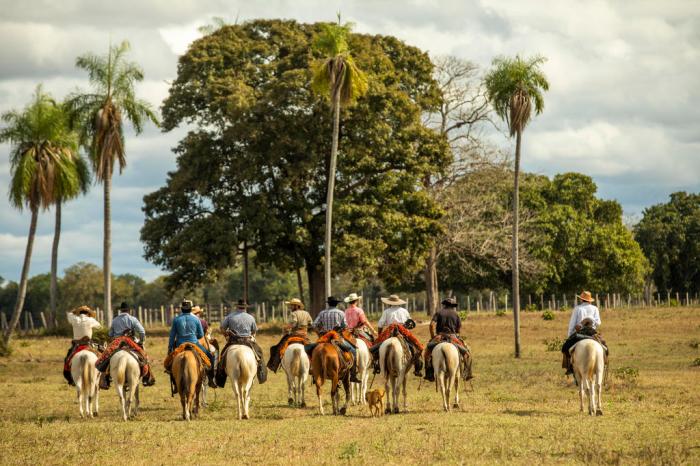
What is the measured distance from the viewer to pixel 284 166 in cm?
5125

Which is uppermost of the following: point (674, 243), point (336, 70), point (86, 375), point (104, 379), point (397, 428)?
point (336, 70)

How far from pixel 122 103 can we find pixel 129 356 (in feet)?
91.4

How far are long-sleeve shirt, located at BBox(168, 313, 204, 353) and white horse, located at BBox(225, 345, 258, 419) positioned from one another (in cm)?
84

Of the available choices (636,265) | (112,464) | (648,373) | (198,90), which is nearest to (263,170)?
(198,90)

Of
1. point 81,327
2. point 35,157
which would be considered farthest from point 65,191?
point 81,327

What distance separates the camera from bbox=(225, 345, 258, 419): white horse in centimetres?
2148

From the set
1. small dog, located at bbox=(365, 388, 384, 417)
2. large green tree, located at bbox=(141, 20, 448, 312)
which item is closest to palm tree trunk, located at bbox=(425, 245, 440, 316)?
large green tree, located at bbox=(141, 20, 448, 312)

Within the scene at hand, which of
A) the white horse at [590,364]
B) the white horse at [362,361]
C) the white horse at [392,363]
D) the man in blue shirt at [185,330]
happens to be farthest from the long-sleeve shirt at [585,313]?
the man in blue shirt at [185,330]

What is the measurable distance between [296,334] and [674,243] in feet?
277

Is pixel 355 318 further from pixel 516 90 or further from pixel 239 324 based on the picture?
pixel 516 90

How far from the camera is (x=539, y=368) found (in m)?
34.7

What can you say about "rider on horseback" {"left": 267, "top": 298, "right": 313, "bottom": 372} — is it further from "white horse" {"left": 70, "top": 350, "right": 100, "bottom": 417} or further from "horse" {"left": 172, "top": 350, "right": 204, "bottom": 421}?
"white horse" {"left": 70, "top": 350, "right": 100, "bottom": 417}

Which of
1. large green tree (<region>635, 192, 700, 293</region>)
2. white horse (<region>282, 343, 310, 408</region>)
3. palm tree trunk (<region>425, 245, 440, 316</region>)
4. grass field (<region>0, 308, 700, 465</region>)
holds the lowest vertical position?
grass field (<region>0, 308, 700, 465</region>)

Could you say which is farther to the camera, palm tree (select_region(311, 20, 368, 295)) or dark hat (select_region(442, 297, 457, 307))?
palm tree (select_region(311, 20, 368, 295))
